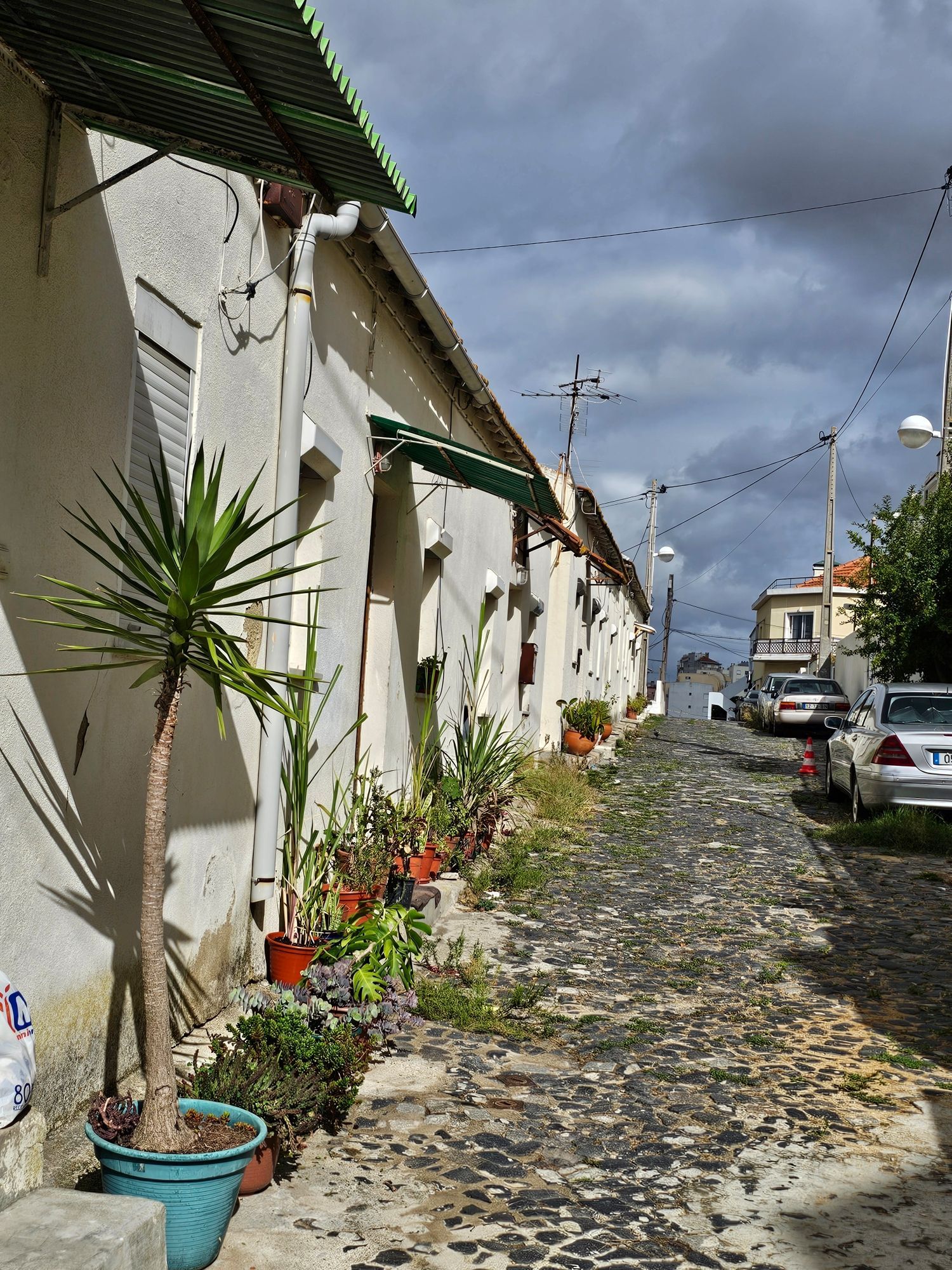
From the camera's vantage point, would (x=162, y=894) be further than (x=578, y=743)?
No

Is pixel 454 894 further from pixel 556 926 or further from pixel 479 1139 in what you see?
pixel 479 1139

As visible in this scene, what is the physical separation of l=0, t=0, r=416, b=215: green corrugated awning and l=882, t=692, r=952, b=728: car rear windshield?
30.3 ft

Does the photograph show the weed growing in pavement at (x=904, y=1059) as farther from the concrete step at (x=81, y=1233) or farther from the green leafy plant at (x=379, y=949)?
the concrete step at (x=81, y=1233)

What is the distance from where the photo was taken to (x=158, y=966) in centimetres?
335

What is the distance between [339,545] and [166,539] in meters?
3.46

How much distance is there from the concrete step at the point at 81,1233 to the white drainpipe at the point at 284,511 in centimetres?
288

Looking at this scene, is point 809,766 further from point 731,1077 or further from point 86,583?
point 86,583

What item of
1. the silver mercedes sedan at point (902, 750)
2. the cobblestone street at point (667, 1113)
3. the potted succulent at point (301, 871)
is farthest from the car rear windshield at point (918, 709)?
the potted succulent at point (301, 871)

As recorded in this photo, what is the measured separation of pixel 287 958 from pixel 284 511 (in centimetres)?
220

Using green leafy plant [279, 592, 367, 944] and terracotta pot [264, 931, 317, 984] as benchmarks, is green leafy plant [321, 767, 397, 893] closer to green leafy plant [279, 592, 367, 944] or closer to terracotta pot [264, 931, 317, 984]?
green leafy plant [279, 592, 367, 944]

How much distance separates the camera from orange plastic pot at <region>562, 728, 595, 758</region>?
61.0ft

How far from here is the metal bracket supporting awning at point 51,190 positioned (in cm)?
347

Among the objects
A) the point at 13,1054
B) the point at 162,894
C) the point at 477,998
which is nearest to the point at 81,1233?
the point at 13,1054

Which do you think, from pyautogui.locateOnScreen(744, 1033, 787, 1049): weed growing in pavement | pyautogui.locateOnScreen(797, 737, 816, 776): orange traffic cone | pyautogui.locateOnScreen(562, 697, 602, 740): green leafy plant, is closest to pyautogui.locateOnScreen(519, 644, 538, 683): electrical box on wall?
pyautogui.locateOnScreen(562, 697, 602, 740): green leafy plant
